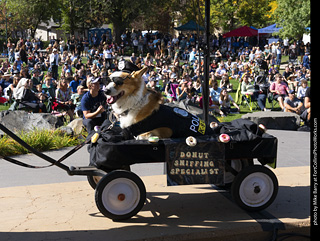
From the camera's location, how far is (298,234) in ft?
16.7

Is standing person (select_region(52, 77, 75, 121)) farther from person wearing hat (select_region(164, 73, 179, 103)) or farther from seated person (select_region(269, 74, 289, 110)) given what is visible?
seated person (select_region(269, 74, 289, 110))

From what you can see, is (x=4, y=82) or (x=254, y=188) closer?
(x=254, y=188)

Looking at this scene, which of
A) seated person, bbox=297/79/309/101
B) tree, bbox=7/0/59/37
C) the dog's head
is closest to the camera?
the dog's head

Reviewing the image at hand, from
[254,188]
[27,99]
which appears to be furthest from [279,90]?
[254,188]

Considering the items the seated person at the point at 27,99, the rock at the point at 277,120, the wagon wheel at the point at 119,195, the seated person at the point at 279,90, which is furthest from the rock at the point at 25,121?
the seated person at the point at 279,90

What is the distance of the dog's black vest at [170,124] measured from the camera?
207 inches

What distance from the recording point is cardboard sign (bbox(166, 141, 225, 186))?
511 centimetres

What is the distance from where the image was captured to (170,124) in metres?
5.33

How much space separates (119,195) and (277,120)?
281 inches

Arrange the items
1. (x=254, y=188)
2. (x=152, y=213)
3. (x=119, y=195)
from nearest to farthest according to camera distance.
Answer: (x=119, y=195)
(x=254, y=188)
(x=152, y=213)

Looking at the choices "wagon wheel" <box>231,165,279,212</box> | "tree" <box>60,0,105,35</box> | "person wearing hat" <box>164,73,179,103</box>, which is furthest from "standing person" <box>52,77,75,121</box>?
"tree" <box>60,0,105,35</box>

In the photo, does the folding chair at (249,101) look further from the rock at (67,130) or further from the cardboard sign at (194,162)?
the cardboard sign at (194,162)

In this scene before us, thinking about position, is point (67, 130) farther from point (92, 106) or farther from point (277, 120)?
point (277, 120)
